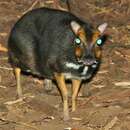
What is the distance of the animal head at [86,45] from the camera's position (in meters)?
7.72

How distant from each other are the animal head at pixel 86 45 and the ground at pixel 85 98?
1.00 metres

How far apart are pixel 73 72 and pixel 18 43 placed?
4.15ft

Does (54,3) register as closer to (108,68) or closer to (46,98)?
(108,68)

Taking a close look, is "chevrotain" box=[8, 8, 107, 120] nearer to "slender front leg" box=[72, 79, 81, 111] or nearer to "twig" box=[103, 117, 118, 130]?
"slender front leg" box=[72, 79, 81, 111]

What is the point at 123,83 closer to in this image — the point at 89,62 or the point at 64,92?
the point at 64,92

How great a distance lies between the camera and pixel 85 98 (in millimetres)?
9133

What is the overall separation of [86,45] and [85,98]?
61.9 inches

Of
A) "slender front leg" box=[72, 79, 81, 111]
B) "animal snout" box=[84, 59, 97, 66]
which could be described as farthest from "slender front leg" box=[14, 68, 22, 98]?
"animal snout" box=[84, 59, 97, 66]

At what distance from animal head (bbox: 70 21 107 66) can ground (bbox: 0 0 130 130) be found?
1004 mm

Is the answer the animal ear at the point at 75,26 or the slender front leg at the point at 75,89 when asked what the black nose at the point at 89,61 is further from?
the slender front leg at the point at 75,89

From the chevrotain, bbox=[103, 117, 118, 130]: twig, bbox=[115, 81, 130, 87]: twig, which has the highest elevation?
the chevrotain

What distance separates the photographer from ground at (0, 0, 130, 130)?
826 cm

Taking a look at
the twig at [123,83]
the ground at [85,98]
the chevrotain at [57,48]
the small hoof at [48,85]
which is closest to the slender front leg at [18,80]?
the chevrotain at [57,48]

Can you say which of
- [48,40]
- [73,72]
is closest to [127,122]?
[73,72]
